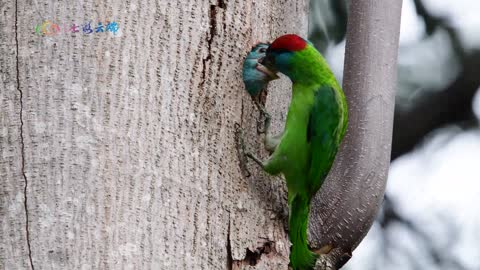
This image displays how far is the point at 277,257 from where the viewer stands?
213 cm

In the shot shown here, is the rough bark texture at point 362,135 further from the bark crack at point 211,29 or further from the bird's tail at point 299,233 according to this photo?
the bark crack at point 211,29

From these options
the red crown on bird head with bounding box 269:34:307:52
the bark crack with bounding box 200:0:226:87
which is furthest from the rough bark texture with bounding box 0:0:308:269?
the red crown on bird head with bounding box 269:34:307:52

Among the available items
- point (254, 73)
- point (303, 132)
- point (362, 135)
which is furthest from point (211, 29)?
point (362, 135)

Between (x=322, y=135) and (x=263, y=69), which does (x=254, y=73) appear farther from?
(x=322, y=135)

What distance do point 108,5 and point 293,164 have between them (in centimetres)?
58

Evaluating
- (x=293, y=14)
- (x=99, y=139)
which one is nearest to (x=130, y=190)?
(x=99, y=139)

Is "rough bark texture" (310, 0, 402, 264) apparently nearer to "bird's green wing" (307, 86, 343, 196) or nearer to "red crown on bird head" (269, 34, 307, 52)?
"bird's green wing" (307, 86, 343, 196)

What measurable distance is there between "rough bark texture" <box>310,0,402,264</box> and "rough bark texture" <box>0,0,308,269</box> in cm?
25

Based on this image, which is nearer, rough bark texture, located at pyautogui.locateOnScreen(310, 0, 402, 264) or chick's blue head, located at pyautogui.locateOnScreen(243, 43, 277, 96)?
chick's blue head, located at pyautogui.locateOnScreen(243, 43, 277, 96)

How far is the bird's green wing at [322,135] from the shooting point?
2.20 meters

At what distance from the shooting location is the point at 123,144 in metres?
1.91

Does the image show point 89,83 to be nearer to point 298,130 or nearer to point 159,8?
point 159,8

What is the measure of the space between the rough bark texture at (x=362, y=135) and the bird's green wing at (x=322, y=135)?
112mm

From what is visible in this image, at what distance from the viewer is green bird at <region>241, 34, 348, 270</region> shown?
2170 mm
